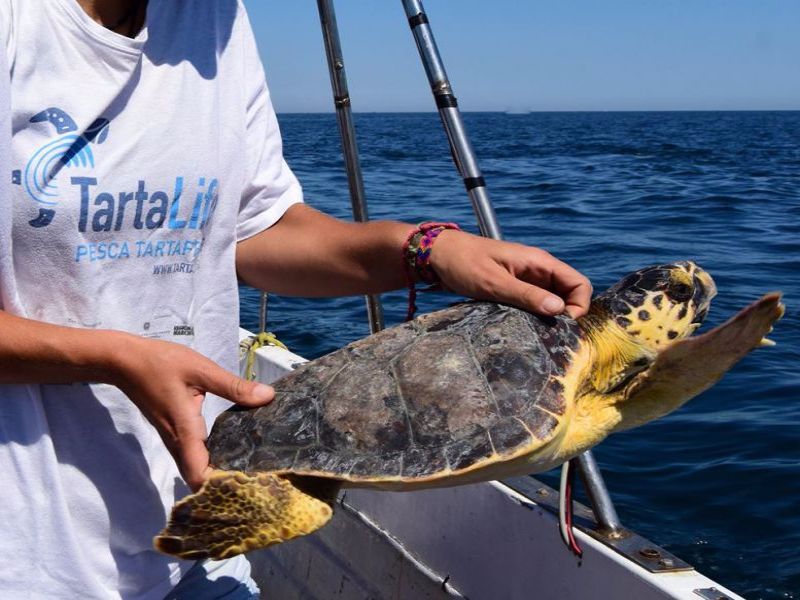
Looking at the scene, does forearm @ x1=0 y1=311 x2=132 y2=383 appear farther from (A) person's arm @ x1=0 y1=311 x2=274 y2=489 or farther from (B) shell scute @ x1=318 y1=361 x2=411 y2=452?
(B) shell scute @ x1=318 y1=361 x2=411 y2=452

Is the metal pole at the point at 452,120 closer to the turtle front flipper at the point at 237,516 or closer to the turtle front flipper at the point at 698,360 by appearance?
the turtle front flipper at the point at 698,360

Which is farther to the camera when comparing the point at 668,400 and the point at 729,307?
the point at 729,307

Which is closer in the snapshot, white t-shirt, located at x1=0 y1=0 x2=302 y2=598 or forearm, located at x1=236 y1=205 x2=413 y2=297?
white t-shirt, located at x1=0 y1=0 x2=302 y2=598

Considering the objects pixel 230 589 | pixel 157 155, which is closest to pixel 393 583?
pixel 230 589

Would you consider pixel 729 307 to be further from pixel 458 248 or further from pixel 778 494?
pixel 458 248

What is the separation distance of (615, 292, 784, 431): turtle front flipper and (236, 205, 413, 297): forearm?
449mm

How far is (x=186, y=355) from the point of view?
45.5 inches

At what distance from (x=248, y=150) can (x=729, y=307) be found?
514 cm

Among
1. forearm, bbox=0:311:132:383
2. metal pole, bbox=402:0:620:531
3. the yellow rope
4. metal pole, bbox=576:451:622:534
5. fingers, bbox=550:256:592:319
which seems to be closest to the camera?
forearm, bbox=0:311:132:383

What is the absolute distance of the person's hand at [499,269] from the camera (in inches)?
53.9

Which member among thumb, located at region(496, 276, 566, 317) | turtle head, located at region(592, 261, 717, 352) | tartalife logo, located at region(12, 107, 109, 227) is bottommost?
turtle head, located at region(592, 261, 717, 352)

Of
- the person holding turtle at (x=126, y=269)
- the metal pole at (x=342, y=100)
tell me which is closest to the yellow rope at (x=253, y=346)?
the metal pole at (x=342, y=100)

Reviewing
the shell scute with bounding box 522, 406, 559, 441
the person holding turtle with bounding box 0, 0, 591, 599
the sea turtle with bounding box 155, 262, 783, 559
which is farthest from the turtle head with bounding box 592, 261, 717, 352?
the shell scute with bounding box 522, 406, 559, 441

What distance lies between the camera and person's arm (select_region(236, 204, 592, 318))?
4.50 feet
